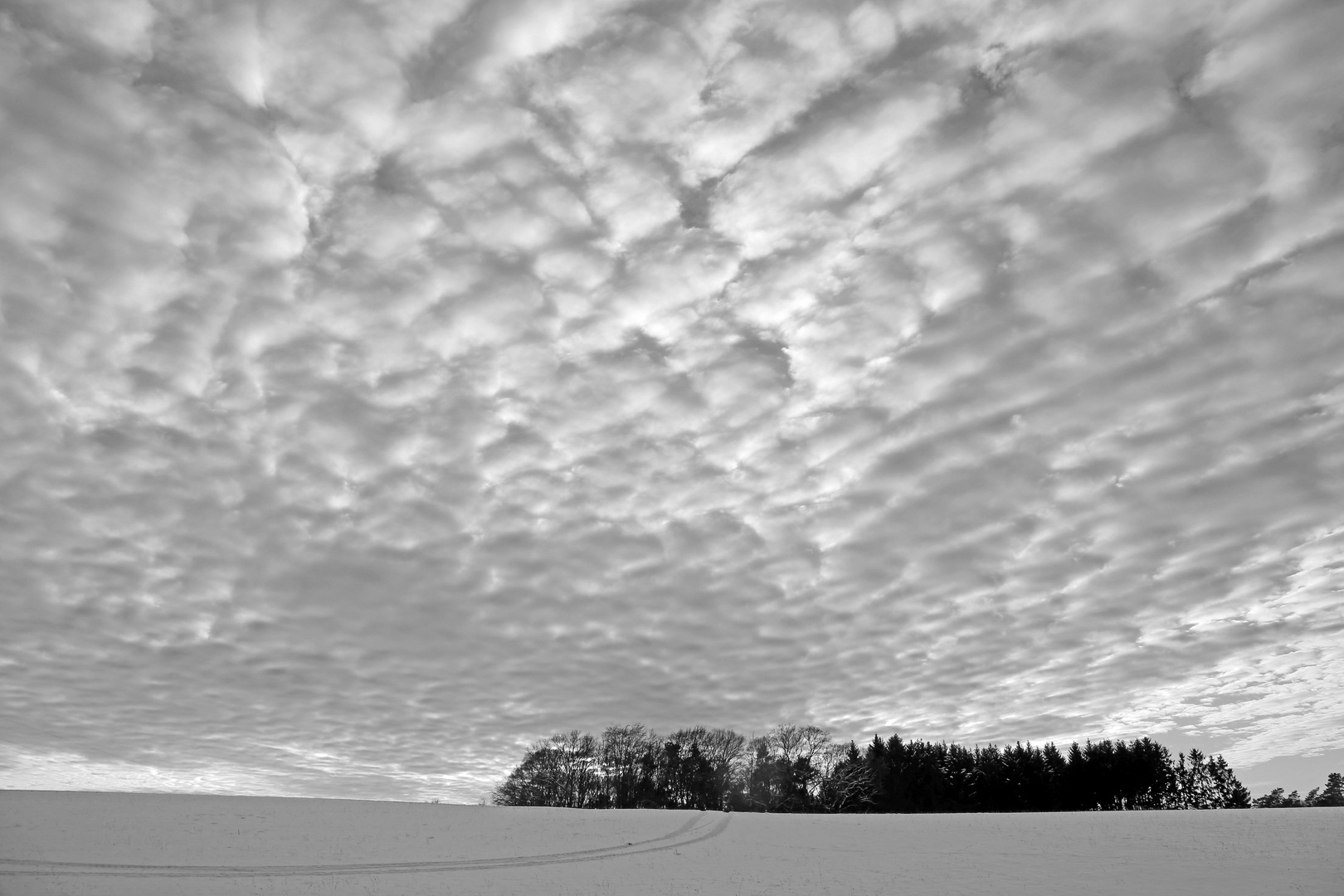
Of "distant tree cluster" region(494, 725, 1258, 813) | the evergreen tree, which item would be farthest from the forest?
the evergreen tree

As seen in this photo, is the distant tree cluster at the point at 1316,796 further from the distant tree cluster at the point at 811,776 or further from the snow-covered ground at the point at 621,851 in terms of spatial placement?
the snow-covered ground at the point at 621,851

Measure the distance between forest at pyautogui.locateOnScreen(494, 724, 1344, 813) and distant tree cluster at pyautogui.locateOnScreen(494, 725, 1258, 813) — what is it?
0.14m

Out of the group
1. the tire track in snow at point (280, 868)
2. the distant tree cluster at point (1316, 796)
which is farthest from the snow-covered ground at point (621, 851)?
the distant tree cluster at point (1316, 796)

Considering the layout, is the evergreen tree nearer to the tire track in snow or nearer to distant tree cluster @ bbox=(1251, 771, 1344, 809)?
distant tree cluster @ bbox=(1251, 771, 1344, 809)

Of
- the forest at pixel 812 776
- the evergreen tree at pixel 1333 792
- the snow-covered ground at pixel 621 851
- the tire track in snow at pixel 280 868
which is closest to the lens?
the snow-covered ground at pixel 621 851

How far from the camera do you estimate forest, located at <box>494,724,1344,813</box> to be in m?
104

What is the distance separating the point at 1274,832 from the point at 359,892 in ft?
145

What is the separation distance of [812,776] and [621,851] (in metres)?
68.0

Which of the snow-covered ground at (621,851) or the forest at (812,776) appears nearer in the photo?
the snow-covered ground at (621,851)

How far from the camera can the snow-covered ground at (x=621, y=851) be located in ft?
94.3

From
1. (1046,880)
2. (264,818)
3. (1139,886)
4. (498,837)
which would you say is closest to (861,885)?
(1046,880)

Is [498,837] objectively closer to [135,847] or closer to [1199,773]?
[135,847]

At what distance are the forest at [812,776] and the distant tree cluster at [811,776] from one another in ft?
0.45

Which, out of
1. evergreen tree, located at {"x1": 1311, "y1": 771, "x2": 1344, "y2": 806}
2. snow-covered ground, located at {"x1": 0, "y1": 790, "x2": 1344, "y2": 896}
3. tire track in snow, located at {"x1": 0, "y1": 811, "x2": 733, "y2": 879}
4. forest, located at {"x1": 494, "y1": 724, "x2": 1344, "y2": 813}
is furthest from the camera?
evergreen tree, located at {"x1": 1311, "y1": 771, "x2": 1344, "y2": 806}
